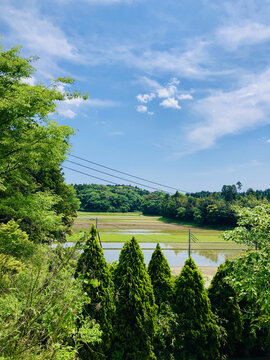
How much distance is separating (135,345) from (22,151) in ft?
21.6

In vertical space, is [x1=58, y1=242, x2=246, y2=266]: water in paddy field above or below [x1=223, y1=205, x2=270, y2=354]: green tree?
below

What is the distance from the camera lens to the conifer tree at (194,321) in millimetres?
6367

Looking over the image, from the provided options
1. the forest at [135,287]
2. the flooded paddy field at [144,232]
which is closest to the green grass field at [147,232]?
the flooded paddy field at [144,232]

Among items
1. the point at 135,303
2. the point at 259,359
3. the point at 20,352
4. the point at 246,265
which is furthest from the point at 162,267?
the point at 20,352

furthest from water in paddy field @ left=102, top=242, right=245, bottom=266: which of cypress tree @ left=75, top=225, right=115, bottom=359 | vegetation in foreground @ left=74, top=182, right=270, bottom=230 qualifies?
cypress tree @ left=75, top=225, right=115, bottom=359

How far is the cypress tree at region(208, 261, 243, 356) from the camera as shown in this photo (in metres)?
6.83

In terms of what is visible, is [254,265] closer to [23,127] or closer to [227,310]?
[227,310]

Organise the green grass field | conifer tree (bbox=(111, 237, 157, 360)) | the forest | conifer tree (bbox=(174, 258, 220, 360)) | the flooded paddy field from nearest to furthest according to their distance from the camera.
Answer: the forest → conifer tree (bbox=(111, 237, 157, 360)) → conifer tree (bbox=(174, 258, 220, 360)) → the green grass field → the flooded paddy field

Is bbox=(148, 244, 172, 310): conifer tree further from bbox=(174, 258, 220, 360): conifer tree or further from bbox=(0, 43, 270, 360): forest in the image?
bbox=(174, 258, 220, 360): conifer tree

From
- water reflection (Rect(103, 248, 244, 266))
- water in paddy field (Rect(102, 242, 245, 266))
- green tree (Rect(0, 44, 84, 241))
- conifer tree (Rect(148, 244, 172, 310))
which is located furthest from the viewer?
water in paddy field (Rect(102, 242, 245, 266))

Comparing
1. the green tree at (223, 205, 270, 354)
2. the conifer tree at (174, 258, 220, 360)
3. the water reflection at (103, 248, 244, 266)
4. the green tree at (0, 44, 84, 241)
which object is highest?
the green tree at (0, 44, 84, 241)

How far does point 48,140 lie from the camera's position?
8.45 meters

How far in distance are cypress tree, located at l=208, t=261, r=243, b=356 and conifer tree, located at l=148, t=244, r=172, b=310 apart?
1.25 m

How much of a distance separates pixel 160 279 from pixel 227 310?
2.01 m
